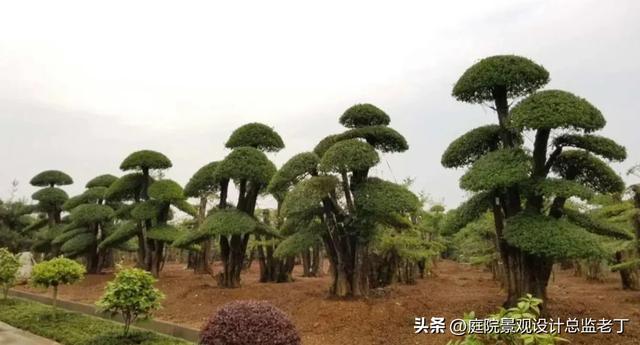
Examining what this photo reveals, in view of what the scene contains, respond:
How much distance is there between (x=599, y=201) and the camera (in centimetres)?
1647

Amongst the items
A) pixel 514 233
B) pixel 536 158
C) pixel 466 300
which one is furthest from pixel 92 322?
pixel 536 158

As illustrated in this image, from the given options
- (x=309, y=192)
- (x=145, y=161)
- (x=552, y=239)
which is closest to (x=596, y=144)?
(x=552, y=239)

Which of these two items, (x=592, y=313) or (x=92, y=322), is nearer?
(x=592, y=313)

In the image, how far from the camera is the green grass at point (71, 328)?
9008mm

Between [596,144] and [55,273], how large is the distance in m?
12.4

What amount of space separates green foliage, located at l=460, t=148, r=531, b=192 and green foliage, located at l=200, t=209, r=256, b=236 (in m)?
6.77

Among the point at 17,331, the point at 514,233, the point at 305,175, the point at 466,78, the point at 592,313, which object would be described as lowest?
the point at 17,331

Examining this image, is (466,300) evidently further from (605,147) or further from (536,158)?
(605,147)

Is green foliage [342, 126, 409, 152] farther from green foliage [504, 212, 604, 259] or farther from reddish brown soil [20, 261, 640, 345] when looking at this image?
green foliage [504, 212, 604, 259]

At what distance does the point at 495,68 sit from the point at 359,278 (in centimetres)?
549

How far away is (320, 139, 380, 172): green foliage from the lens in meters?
10.8

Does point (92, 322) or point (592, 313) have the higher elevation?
point (592, 313)

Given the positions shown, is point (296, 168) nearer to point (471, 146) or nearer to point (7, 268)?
point (471, 146)

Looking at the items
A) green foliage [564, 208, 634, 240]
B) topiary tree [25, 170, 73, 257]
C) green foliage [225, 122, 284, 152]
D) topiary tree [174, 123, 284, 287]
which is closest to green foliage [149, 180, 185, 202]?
topiary tree [174, 123, 284, 287]
